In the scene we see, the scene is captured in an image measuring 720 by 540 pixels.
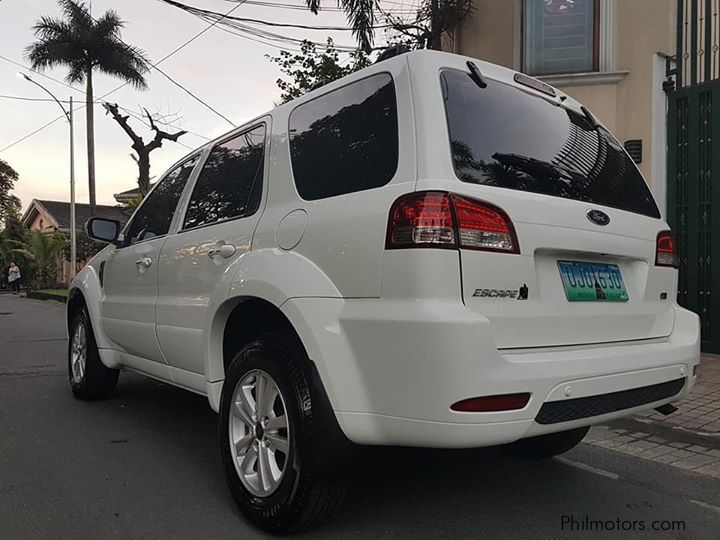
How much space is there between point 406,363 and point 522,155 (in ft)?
3.41

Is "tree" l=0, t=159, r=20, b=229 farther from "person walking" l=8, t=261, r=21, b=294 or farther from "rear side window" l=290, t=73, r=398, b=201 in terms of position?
"rear side window" l=290, t=73, r=398, b=201

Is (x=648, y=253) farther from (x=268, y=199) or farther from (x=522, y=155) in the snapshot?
(x=268, y=199)

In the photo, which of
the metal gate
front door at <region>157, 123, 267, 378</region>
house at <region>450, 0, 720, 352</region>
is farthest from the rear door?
house at <region>450, 0, 720, 352</region>

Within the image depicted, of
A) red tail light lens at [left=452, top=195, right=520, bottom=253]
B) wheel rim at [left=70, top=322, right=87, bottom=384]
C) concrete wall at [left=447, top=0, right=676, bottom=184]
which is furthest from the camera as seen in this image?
concrete wall at [left=447, top=0, right=676, bottom=184]

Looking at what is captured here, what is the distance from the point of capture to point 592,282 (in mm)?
2723

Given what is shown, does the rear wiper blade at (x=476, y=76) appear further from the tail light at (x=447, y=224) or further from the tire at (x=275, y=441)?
the tire at (x=275, y=441)

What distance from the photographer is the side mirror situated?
492cm

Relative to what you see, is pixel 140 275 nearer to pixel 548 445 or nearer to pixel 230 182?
pixel 230 182

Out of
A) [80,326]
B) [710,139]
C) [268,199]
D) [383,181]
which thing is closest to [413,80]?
[383,181]

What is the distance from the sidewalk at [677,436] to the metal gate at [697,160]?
2238 millimetres

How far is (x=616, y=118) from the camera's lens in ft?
27.2

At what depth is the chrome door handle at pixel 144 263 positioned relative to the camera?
13.8 ft

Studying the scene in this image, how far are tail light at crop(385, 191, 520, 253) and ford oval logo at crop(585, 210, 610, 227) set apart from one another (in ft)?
1.65

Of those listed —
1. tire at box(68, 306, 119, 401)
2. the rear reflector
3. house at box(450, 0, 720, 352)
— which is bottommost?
tire at box(68, 306, 119, 401)
